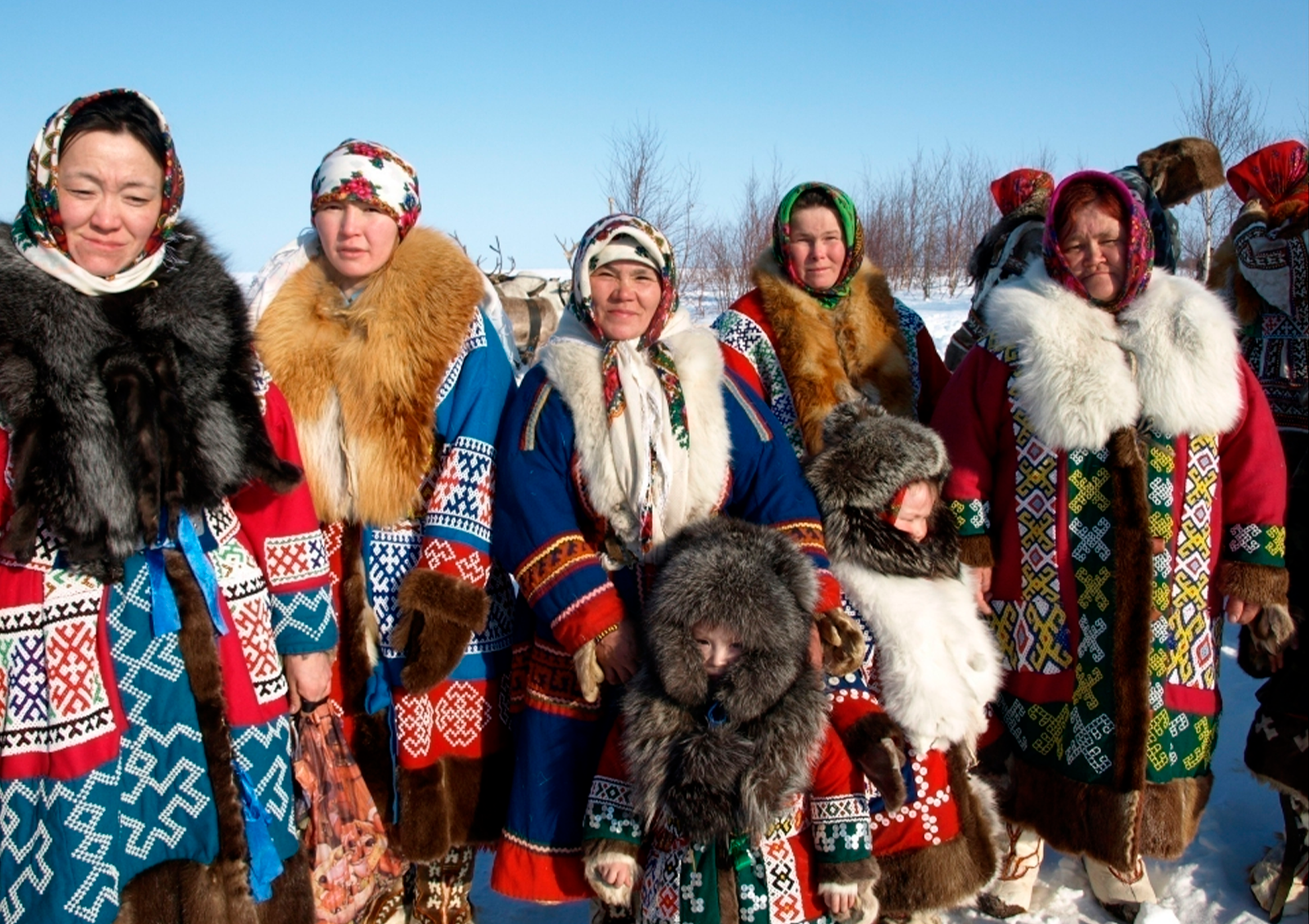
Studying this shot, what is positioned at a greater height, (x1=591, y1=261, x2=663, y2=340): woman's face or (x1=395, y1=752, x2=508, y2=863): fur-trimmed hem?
(x1=591, y1=261, x2=663, y2=340): woman's face

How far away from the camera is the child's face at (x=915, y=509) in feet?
8.29

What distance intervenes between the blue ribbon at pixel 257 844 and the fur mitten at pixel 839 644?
123 centimetres

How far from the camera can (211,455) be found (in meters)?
1.83

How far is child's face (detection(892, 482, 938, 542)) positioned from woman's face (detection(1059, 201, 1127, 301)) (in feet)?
2.45

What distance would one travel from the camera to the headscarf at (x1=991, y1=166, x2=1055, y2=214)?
402cm

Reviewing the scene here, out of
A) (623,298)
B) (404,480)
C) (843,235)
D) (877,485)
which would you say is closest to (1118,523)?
(877,485)

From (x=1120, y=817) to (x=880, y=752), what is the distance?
2.75 feet

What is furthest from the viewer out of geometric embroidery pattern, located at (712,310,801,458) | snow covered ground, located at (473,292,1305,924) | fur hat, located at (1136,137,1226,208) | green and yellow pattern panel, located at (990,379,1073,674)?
fur hat, located at (1136,137,1226,208)

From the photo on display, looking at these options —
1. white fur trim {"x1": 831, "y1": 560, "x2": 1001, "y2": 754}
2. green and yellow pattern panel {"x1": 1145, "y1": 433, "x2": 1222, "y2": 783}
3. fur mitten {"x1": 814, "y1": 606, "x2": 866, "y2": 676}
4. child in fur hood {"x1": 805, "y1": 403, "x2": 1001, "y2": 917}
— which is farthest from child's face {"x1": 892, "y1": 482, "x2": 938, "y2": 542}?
green and yellow pattern panel {"x1": 1145, "y1": 433, "x2": 1222, "y2": 783}

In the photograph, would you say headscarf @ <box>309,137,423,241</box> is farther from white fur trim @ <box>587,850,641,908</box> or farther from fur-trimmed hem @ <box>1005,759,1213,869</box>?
fur-trimmed hem @ <box>1005,759,1213,869</box>

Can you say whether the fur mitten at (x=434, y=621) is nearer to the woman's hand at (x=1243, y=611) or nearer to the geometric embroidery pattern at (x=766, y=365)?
the geometric embroidery pattern at (x=766, y=365)

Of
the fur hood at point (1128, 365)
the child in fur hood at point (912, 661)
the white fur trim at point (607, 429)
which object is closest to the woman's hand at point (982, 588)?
the child in fur hood at point (912, 661)

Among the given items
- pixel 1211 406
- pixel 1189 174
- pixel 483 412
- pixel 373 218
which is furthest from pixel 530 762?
pixel 1189 174

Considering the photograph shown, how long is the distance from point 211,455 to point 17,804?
0.68 meters
